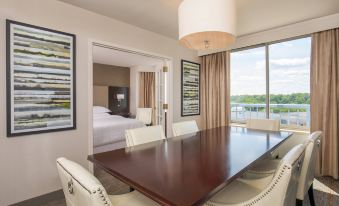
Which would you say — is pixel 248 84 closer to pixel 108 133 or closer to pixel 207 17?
pixel 207 17

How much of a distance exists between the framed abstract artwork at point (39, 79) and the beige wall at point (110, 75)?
11.8 ft

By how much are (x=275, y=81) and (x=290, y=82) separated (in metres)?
0.24

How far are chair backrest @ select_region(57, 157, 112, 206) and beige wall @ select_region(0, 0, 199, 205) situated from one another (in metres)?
Answer: 1.41

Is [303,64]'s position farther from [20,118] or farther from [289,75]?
[20,118]

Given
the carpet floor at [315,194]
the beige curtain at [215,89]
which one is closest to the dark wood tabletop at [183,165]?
the carpet floor at [315,194]

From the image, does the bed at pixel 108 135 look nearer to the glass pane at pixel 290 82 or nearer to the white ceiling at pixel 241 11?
the white ceiling at pixel 241 11

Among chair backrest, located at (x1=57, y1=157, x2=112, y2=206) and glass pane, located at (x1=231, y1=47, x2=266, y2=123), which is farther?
glass pane, located at (x1=231, y1=47, x2=266, y2=123)

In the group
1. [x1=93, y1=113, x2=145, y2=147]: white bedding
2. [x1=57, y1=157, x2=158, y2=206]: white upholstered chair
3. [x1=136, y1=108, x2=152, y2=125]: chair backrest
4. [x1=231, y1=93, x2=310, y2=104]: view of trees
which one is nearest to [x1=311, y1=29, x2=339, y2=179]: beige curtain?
[x1=231, y1=93, x2=310, y2=104]: view of trees

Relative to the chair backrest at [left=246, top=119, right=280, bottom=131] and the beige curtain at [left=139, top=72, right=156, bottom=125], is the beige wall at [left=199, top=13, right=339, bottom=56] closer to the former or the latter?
the chair backrest at [left=246, top=119, right=280, bottom=131]

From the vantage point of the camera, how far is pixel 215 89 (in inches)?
153

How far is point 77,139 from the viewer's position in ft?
7.81

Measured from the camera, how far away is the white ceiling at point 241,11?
228cm

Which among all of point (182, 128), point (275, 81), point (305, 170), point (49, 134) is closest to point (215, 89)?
point (275, 81)

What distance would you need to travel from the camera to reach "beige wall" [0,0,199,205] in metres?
1.88
